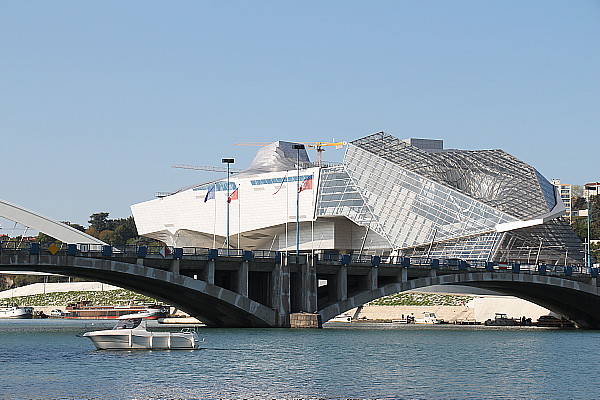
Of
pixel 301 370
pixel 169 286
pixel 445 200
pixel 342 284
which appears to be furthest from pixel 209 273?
pixel 445 200

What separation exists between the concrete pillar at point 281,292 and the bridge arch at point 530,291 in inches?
186

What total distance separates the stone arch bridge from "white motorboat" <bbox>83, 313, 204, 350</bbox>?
16796 millimetres

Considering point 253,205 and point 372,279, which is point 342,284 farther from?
point 253,205

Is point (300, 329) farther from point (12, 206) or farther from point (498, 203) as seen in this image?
point (498, 203)

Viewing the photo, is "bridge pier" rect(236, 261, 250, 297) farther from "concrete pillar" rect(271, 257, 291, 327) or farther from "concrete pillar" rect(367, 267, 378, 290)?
"concrete pillar" rect(367, 267, 378, 290)

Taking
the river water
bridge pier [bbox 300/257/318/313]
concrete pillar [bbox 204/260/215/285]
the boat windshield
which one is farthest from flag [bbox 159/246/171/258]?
the boat windshield

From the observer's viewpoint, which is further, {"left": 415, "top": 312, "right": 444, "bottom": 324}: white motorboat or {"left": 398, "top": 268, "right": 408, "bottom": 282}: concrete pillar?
{"left": 415, "top": 312, "right": 444, "bottom": 324}: white motorboat

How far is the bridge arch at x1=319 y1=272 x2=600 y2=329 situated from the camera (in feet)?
360

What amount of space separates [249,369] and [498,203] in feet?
349

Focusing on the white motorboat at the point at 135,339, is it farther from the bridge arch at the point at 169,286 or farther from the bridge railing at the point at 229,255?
the bridge railing at the point at 229,255

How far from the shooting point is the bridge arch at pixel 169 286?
90.1m

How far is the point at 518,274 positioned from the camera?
11975 centimetres

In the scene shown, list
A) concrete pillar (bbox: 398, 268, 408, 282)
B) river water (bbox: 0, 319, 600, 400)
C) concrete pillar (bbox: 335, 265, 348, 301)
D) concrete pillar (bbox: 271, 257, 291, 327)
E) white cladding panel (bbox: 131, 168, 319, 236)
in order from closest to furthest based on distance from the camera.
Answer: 1. river water (bbox: 0, 319, 600, 400)
2. concrete pillar (bbox: 271, 257, 291, 327)
3. concrete pillar (bbox: 335, 265, 348, 301)
4. concrete pillar (bbox: 398, 268, 408, 282)
5. white cladding panel (bbox: 131, 168, 319, 236)

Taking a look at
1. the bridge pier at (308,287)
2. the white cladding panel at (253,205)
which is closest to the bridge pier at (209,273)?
the bridge pier at (308,287)
